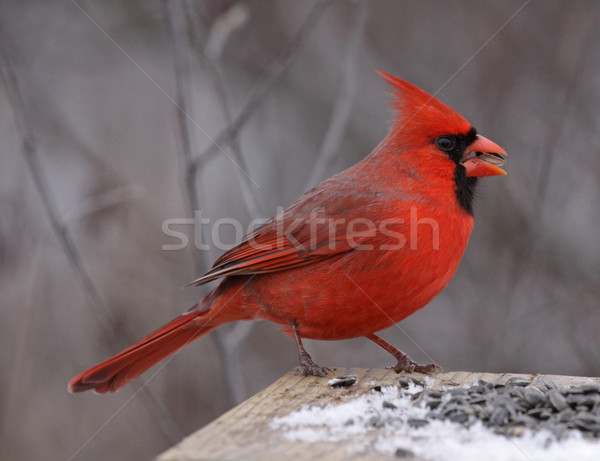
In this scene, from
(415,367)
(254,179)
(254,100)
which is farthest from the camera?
(254,179)

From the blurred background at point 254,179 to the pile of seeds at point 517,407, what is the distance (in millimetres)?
2126

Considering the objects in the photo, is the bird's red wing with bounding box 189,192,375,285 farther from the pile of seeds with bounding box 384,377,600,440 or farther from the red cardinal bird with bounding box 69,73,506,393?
the pile of seeds with bounding box 384,377,600,440

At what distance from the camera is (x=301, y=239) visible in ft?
11.1

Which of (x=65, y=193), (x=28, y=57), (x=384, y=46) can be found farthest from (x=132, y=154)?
(x=384, y=46)

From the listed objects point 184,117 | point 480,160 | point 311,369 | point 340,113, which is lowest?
point 311,369

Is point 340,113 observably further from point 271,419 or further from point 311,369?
point 271,419

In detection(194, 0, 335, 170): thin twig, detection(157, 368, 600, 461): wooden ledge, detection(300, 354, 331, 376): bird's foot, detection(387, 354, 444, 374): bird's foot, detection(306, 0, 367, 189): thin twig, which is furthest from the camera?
detection(306, 0, 367, 189): thin twig

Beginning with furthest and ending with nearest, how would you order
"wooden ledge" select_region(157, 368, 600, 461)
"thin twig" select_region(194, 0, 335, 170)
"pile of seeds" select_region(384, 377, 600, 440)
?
"thin twig" select_region(194, 0, 335, 170) < "pile of seeds" select_region(384, 377, 600, 440) < "wooden ledge" select_region(157, 368, 600, 461)

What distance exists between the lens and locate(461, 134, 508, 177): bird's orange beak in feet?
11.1

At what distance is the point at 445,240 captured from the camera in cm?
314

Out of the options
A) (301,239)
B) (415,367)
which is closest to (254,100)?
(301,239)

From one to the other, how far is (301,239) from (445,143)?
0.75 m

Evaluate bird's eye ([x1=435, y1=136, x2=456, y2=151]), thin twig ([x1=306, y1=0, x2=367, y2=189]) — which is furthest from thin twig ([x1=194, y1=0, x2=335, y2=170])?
bird's eye ([x1=435, y1=136, x2=456, y2=151])

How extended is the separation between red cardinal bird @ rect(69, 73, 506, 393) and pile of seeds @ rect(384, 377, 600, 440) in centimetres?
54
